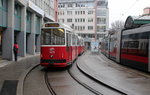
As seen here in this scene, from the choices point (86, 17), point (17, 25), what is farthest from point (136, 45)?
point (86, 17)

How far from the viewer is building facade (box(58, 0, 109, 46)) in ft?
281

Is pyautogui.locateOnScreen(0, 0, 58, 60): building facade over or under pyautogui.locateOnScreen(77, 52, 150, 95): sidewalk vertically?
over

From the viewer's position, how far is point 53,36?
Answer: 46.5 ft

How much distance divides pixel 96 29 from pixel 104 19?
5211mm

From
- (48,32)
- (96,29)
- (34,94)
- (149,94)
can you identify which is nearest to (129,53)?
(48,32)

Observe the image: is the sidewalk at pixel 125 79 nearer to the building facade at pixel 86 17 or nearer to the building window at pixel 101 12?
the building facade at pixel 86 17

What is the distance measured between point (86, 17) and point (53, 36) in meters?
72.6

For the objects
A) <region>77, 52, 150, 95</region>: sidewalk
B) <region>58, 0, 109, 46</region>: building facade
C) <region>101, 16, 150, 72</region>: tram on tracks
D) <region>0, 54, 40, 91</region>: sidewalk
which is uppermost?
<region>58, 0, 109, 46</region>: building facade

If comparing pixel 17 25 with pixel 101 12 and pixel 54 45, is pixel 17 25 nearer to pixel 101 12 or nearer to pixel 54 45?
pixel 54 45

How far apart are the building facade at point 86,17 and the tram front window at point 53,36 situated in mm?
70021

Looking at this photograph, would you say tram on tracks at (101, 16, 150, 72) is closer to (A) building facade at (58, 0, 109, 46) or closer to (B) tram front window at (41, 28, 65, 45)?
(B) tram front window at (41, 28, 65, 45)

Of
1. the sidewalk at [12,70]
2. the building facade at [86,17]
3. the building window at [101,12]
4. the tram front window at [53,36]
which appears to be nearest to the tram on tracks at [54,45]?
the tram front window at [53,36]


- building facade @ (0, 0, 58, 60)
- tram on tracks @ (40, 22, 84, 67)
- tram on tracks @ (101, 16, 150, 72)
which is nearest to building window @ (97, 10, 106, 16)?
building facade @ (0, 0, 58, 60)

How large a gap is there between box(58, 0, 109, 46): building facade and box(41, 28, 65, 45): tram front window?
70.0m
